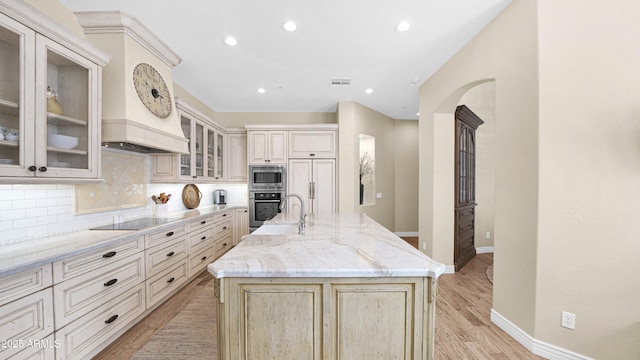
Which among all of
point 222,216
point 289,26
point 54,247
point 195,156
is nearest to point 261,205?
point 222,216

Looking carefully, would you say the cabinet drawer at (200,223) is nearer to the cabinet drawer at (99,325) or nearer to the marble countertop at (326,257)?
the cabinet drawer at (99,325)

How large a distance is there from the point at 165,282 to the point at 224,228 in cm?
156

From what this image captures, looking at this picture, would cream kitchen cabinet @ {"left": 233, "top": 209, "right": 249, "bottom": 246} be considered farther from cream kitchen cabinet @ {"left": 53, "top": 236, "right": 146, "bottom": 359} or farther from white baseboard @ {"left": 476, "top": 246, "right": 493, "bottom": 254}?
white baseboard @ {"left": 476, "top": 246, "right": 493, "bottom": 254}

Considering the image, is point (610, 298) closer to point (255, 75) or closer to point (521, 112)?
point (521, 112)

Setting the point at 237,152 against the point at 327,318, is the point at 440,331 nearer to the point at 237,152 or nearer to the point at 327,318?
the point at 327,318

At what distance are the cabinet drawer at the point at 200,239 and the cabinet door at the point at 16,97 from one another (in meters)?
1.81

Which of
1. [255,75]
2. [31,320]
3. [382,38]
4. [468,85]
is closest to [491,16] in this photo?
[468,85]

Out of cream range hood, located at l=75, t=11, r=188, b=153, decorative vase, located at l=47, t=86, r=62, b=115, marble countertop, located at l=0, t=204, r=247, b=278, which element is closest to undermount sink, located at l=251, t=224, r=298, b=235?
marble countertop, located at l=0, t=204, r=247, b=278

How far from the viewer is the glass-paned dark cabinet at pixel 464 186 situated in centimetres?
344

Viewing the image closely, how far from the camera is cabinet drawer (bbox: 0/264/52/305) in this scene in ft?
4.16

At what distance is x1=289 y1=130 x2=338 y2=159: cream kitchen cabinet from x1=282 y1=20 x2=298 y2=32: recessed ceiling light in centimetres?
226

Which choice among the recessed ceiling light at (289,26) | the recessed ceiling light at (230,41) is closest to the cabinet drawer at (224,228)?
the recessed ceiling light at (230,41)

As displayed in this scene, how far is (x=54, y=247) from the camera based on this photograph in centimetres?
165

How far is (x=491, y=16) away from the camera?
2.16m
